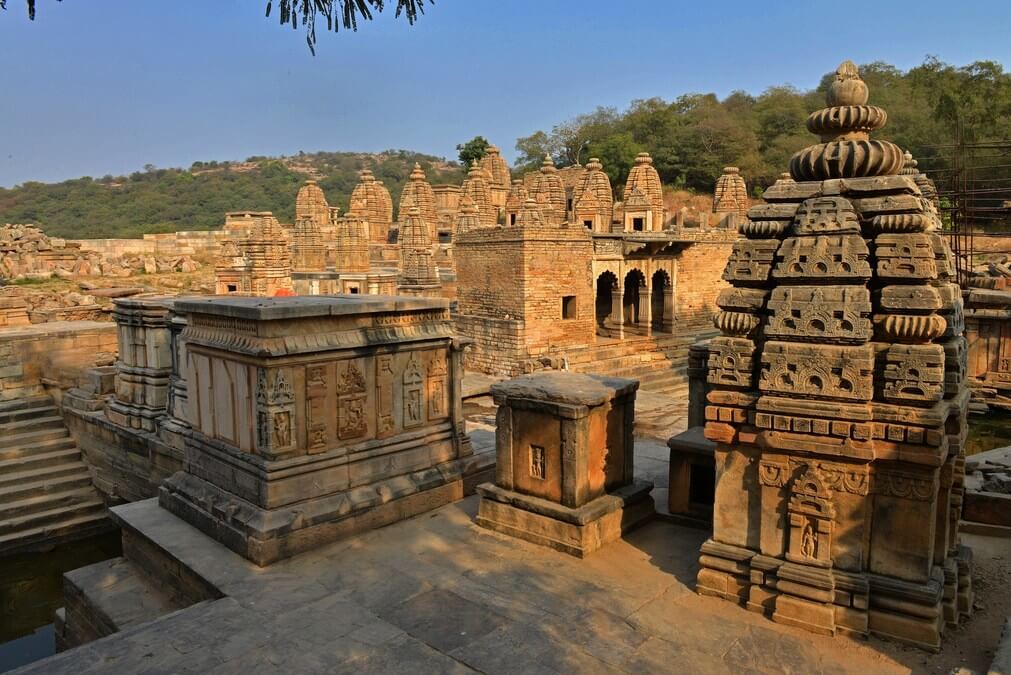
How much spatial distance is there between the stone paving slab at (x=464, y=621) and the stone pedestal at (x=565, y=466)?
0.18 metres

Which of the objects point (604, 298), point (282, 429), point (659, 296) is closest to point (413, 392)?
point (282, 429)

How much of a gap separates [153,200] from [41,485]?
66963 millimetres

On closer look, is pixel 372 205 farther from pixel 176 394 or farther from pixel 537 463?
pixel 537 463

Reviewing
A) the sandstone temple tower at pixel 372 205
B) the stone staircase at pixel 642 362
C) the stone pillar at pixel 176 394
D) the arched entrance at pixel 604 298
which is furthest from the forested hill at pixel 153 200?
the stone pillar at pixel 176 394

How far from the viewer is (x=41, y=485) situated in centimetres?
969

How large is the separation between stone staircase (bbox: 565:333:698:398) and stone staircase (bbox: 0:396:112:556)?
1117 cm

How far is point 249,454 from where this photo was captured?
5609mm

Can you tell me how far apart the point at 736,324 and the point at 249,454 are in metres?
3.88

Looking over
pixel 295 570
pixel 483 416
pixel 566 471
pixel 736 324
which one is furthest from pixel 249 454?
pixel 483 416

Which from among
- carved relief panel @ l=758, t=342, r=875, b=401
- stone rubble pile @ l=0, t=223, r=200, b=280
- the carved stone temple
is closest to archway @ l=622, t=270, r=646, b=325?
the carved stone temple

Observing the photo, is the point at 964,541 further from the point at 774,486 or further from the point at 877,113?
the point at 877,113

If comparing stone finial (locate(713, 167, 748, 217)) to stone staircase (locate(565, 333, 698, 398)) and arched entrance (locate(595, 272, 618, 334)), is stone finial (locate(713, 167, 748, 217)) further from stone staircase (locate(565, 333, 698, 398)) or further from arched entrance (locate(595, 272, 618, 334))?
stone staircase (locate(565, 333, 698, 398))

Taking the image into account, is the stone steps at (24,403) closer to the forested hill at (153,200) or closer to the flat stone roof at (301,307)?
the flat stone roof at (301,307)

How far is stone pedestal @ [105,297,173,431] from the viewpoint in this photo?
9.30m
